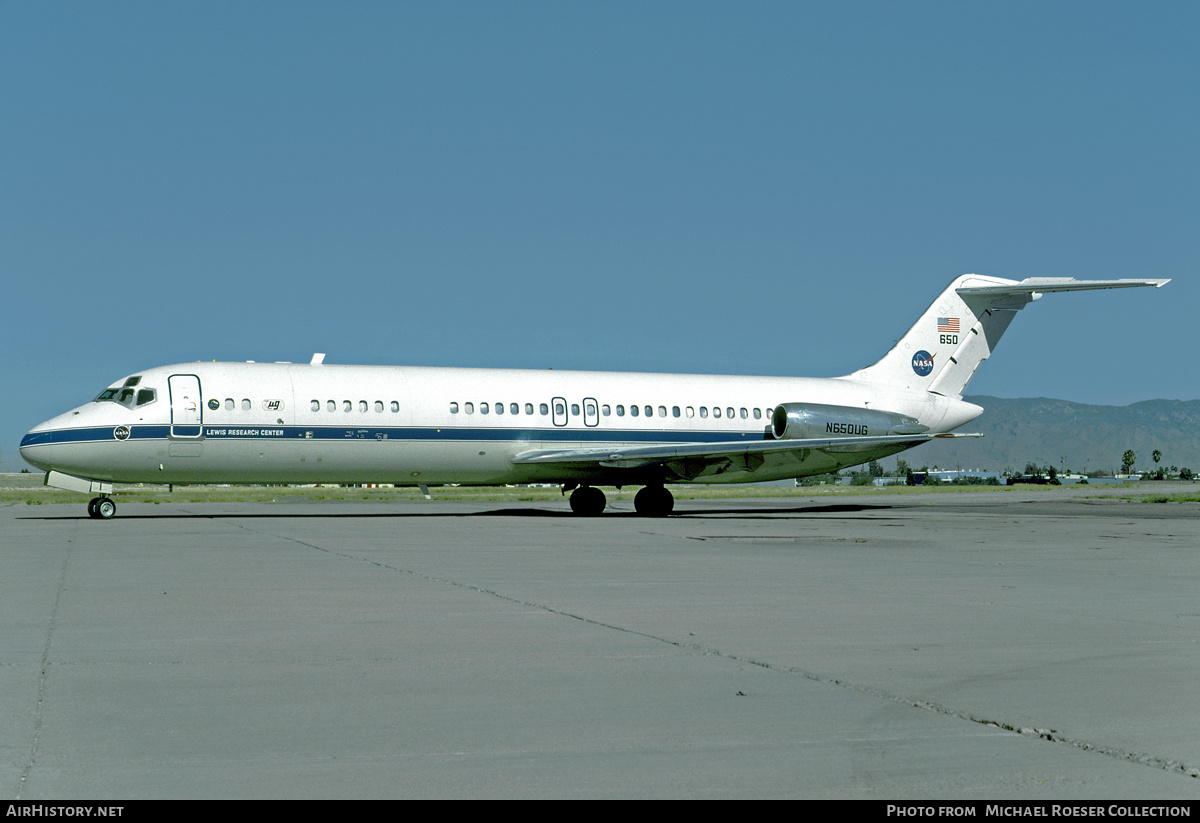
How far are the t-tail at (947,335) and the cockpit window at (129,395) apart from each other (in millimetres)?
20573

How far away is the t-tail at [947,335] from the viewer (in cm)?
3753

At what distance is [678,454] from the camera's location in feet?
100

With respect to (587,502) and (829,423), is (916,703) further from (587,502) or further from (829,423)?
(829,423)

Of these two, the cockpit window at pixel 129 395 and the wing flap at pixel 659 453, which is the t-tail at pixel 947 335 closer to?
the wing flap at pixel 659 453

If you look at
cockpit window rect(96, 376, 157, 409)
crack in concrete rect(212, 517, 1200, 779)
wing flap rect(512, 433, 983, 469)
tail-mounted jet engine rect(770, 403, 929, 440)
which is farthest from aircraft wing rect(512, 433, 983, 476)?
crack in concrete rect(212, 517, 1200, 779)

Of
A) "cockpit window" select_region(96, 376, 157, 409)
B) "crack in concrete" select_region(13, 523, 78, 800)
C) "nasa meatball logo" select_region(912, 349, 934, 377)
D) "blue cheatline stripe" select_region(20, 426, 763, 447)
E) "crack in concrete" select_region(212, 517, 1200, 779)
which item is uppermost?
"nasa meatball logo" select_region(912, 349, 934, 377)

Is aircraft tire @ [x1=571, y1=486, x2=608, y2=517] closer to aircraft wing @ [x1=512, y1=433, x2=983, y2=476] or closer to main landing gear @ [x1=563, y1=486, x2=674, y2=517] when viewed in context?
main landing gear @ [x1=563, y1=486, x2=674, y2=517]

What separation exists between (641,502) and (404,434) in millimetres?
6940

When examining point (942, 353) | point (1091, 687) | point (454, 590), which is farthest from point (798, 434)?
point (1091, 687)

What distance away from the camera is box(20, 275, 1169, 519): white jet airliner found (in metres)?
27.6

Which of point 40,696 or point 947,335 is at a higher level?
point 947,335

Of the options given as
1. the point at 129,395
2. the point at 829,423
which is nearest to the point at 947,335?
the point at 829,423

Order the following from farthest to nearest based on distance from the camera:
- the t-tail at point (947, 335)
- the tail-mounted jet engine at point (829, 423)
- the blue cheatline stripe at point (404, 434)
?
the t-tail at point (947, 335) < the tail-mounted jet engine at point (829, 423) < the blue cheatline stripe at point (404, 434)

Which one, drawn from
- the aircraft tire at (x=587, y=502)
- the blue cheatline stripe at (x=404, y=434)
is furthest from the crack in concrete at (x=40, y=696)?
the aircraft tire at (x=587, y=502)
